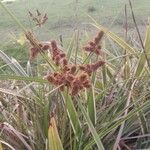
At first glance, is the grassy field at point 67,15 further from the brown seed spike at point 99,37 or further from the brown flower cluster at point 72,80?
the brown flower cluster at point 72,80

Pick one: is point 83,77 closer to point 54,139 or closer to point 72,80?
point 72,80

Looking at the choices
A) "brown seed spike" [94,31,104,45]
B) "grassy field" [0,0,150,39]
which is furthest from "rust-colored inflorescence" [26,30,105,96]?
"grassy field" [0,0,150,39]

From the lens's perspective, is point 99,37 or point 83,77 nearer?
point 83,77

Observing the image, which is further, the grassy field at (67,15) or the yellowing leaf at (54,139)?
the grassy field at (67,15)

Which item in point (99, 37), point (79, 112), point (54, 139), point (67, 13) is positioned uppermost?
point (99, 37)

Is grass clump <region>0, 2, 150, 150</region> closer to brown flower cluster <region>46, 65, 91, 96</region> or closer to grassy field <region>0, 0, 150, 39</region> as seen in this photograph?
brown flower cluster <region>46, 65, 91, 96</region>

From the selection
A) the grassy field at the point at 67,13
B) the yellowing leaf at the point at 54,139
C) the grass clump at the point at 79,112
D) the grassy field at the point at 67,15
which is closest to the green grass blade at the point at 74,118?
the grass clump at the point at 79,112

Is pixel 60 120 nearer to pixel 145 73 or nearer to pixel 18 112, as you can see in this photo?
pixel 18 112

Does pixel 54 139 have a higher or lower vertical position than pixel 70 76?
lower

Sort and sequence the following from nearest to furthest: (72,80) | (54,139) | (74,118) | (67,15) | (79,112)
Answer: (72,80) < (54,139) < (74,118) < (79,112) < (67,15)

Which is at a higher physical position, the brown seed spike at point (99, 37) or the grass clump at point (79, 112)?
the brown seed spike at point (99, 37)

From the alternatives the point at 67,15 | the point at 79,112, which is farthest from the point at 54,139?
the point at 67,15
